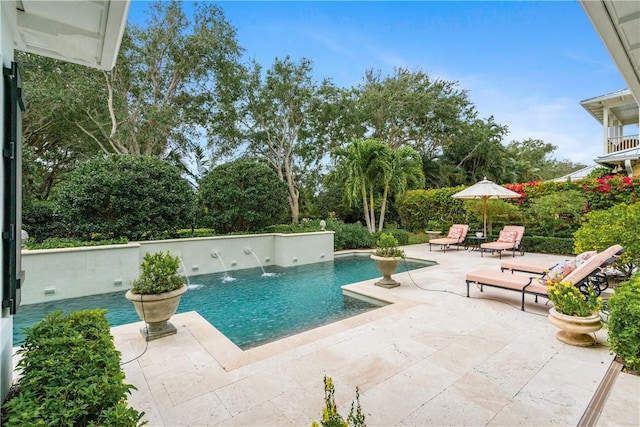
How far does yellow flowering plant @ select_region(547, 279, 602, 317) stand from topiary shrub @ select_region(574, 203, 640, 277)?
3.11 m

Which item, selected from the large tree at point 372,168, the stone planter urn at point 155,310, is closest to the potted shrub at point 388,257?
the stone planter urn at point 155,310

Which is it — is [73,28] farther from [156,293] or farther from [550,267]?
[550,267]

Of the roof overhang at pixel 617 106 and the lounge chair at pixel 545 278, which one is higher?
the roof overhang at pixel 617 106

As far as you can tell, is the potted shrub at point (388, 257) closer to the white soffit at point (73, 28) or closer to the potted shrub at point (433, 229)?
the white soffit at point (73, 28)

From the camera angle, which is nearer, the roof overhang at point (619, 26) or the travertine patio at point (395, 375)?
the roof overhang at point (619, 26)

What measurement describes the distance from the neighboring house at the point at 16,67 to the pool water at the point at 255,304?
2923 mm

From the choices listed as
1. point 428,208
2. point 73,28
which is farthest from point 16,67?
point 428,208

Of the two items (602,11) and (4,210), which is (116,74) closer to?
(4,210)

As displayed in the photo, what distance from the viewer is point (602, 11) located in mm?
2230

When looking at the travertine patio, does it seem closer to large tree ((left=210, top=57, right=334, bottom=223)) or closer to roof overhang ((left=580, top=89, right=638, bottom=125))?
large tree ((left=210, top=57, right=334, bottom=223))

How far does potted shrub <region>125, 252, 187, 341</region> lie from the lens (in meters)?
4.40

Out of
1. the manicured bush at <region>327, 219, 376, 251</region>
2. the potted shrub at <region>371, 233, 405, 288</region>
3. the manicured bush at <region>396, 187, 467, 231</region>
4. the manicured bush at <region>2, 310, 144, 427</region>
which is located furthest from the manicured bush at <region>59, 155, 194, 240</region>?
the manicured bush at <region>396, 187, 467, 231</region>

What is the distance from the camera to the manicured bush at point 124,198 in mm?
8531

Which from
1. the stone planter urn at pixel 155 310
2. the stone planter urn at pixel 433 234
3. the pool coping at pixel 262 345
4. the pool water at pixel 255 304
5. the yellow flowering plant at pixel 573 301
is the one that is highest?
the stone planter urn at pixel 433 234
